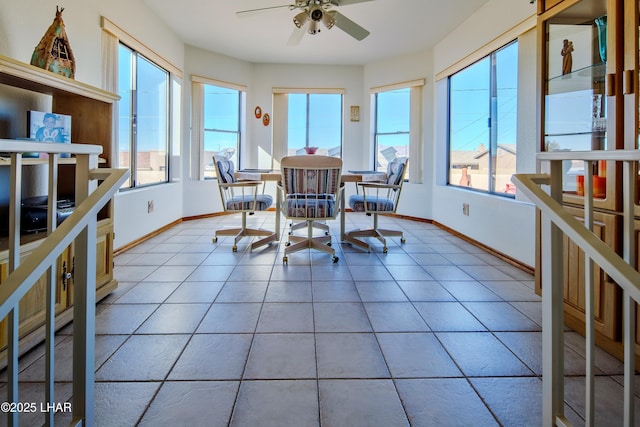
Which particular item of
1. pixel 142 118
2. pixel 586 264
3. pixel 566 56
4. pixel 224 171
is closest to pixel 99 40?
pixel 142 118

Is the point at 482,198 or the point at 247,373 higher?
the point at 482,198

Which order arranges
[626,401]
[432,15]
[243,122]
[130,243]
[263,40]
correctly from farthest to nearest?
[243,122] → [263,40] → [432,15] → [130,243] → [626,401]

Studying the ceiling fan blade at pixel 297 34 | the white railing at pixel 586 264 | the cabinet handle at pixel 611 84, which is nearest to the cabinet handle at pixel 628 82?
the cabinet handle at pixel 611 84

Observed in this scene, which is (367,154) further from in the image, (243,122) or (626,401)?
(626,401)

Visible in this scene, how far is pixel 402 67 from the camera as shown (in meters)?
6.07

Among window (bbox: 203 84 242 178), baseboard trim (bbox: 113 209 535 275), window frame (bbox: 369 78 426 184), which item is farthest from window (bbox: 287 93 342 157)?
baseboard trim (bbox: 113 209 535 275)

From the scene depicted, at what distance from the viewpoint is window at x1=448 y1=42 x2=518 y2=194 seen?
3.82m

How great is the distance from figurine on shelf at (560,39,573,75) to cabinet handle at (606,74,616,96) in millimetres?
547

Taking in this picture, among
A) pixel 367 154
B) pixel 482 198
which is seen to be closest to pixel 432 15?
pixel 482 198

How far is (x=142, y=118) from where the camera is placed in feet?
14.4

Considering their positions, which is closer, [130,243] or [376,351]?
[376,351]

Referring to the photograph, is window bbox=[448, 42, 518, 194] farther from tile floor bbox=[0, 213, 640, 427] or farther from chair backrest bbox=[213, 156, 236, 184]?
chair backrest bbox=[213, 156, 236, 184]

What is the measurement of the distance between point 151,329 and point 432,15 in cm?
428

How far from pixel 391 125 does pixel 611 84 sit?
4.85 meters
